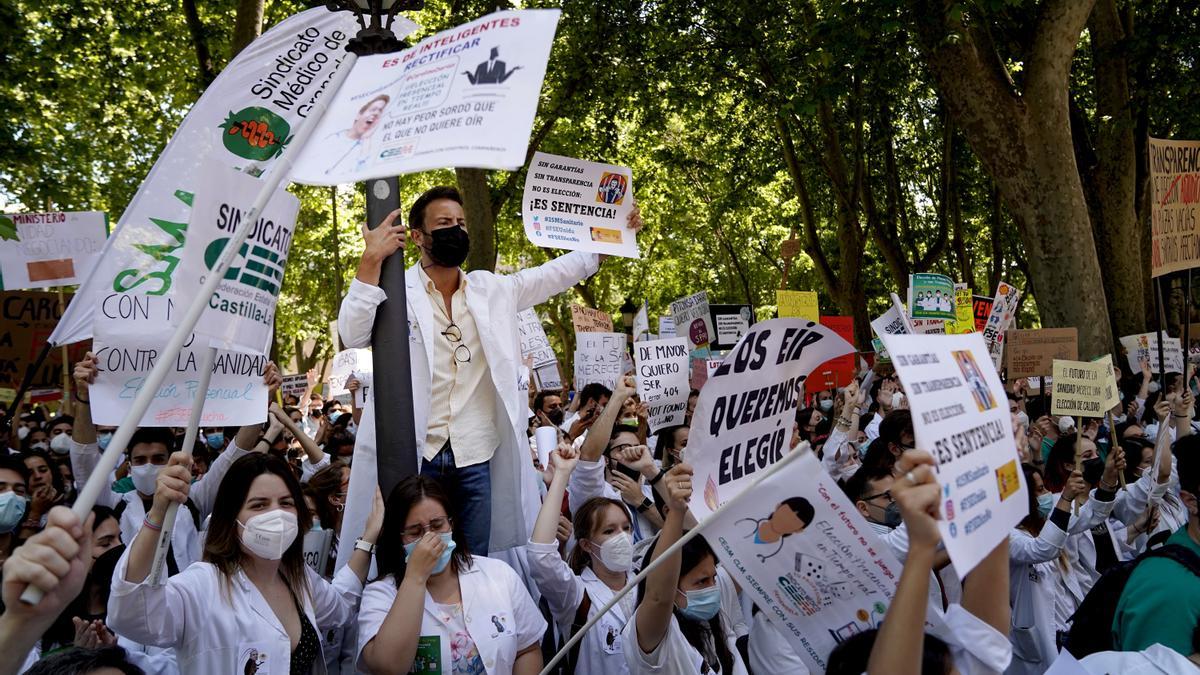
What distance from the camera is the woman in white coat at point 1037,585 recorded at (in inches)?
215

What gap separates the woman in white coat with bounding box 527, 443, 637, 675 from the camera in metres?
4.41

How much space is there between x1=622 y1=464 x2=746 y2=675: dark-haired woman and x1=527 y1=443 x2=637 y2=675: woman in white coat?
310mm

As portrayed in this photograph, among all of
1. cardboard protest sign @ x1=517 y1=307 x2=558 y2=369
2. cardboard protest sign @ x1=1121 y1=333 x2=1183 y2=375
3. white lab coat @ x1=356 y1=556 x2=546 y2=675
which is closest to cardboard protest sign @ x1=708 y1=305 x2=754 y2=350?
cardboard protest sign @ x1=517 y1=307 x2=558 y2=369

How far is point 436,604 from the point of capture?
398 centimetres

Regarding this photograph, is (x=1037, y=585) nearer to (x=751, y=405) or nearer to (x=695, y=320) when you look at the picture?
(x=751, y=405)

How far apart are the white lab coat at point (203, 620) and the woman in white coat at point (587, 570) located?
3.63 feet

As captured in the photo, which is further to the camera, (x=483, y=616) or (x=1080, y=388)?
(x=1080, y=388)

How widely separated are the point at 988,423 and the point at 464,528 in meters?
2.75

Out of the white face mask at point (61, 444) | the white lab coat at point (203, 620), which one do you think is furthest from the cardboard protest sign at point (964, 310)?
the white lab coat at point (203, 620)

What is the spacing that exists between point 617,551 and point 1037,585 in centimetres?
242

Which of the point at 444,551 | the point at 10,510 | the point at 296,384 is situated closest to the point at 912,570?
the point at 444,551

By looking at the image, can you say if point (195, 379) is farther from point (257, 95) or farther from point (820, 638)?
point (820, 638)

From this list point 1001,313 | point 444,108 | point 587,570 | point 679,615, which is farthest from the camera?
point 1001,313

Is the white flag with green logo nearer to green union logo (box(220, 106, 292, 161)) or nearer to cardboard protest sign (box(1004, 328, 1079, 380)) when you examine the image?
green union logo (box(220, 106, 292, 161))
